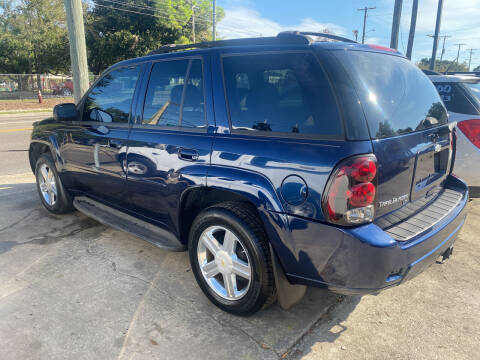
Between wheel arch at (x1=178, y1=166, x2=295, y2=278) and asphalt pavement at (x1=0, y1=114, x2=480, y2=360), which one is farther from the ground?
wheel arch at (x1=178, y1=166, x2=295, y2=278)

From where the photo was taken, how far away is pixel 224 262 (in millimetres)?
2641

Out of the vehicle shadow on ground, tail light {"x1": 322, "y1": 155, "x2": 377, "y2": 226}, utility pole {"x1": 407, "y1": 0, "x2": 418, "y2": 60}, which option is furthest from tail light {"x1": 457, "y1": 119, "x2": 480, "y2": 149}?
utility pole {"x1": 407, "y1": 0, "x2": 418, "y2": 60}

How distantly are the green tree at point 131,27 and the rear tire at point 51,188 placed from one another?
39130 millimetres

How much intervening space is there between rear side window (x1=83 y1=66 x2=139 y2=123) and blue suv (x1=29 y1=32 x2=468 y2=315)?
0.07 metres

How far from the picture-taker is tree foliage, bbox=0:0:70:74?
122 ft

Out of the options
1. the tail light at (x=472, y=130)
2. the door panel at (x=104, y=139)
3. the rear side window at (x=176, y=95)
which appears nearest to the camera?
the rear side window at (x=176, y=95)

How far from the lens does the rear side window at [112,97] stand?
3.53 meters

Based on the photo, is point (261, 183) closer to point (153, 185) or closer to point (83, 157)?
point (153, 185)

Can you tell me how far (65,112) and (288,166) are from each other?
2895mm

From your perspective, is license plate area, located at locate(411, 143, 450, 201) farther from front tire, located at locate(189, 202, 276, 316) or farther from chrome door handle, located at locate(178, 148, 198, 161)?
chrome door handle, located at locate(178, 148, 198, 161)

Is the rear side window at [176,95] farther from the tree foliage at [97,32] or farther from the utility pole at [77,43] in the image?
the tree foliage at [97,32]

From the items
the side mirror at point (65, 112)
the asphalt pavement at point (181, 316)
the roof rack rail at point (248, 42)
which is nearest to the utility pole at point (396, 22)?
the roof rack rail at point (248, 42)

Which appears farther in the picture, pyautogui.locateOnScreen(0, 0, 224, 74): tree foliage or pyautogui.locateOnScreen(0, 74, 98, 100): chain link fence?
pyautogui.locateOnScreen(0, 0, 224, 74): tree foliage

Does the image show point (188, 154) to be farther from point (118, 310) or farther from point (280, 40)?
point (118, 310)
